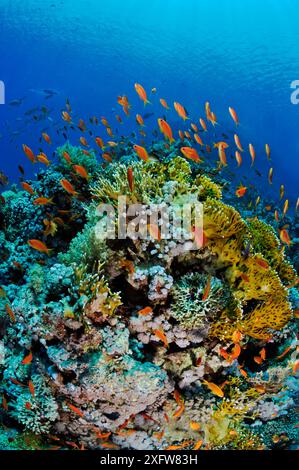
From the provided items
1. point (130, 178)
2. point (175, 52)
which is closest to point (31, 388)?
point (130, 178)

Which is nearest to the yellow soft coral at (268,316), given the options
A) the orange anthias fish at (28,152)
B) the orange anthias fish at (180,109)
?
the orange anthias fish at (180,109)

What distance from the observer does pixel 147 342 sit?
13.9ft

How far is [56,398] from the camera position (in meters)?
4.20

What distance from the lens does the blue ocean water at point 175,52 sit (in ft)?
228

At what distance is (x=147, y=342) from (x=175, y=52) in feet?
299

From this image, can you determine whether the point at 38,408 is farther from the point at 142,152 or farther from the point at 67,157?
the point at 67,157

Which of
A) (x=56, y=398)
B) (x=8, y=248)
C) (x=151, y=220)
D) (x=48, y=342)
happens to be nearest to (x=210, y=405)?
(x=56, y=398)

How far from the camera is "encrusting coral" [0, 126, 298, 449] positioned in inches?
152

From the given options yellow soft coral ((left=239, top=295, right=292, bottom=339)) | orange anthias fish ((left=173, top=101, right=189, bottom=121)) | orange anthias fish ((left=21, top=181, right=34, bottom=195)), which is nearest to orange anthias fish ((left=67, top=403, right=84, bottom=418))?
yellow soft coral ((left=239, top=295, right=292, bottom=339))

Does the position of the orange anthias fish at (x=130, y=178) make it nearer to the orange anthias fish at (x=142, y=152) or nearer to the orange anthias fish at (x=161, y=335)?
the orange anthias fish at (x=142, y=152)
